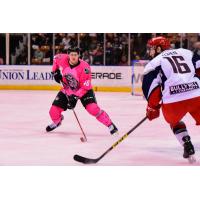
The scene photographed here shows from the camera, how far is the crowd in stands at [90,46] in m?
7.48

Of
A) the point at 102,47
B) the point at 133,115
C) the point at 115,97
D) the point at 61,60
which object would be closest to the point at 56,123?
the point at 61,60

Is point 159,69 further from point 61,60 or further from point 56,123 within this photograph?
point 56,123

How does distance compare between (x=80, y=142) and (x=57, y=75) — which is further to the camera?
(x=57, y=75)

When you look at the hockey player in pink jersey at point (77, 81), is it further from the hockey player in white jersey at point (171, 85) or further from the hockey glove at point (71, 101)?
the hockey player in white jersey at point (171, 85)

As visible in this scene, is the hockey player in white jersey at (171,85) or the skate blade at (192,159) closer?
the hockey player in white jersey at (171,85)

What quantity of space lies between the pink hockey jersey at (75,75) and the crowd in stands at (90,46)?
2.86 meters

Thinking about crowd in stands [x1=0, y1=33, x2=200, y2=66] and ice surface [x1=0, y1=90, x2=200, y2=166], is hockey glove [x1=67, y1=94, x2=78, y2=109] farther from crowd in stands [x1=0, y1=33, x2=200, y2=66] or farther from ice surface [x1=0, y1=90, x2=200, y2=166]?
crowd in stands [x1=0, y1=33, x2=200, y2=66]

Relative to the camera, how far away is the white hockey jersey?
130 inches

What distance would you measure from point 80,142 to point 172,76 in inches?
46.4

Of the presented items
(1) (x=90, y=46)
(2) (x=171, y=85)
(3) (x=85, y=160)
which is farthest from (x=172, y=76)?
(1) (x=90, y=46)

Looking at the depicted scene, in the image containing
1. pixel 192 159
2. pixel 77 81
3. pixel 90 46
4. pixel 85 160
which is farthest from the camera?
pixel 90 46

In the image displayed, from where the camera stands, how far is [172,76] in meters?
3.30

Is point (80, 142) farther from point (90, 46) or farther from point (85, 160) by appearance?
point (90, 46)

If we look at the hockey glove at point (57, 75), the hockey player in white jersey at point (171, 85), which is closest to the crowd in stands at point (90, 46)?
the hockey glove at point (57, 75)
